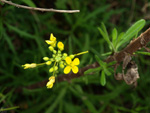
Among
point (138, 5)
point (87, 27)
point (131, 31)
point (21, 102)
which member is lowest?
point (131, 31)

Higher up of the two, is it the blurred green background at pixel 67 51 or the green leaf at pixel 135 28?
the blurred green background at pixel 67 51

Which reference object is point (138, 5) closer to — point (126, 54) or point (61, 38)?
point (61, 38)

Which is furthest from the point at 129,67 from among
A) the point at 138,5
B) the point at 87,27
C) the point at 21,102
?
the point at 138,5

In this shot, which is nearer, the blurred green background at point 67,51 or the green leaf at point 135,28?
the green leaf at point 135,28

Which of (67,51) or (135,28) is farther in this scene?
(67,51)

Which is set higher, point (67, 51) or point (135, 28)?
point (67, 51)

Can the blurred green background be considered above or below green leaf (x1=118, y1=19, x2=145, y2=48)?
above

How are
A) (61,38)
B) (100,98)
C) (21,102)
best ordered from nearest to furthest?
(100,98)
(21,102)
(61,38)

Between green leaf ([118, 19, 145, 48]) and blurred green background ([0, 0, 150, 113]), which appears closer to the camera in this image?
green leaf ([118, 19, 145, 48])
